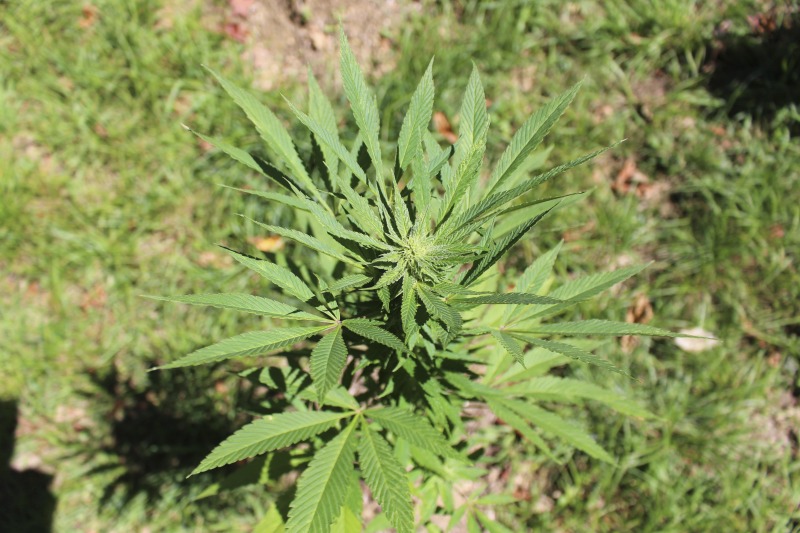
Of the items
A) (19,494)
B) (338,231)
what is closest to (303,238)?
(338,231)

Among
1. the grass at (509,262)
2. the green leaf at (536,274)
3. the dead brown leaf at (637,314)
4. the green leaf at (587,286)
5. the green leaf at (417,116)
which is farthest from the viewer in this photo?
the dead brown leaf at (637,314)

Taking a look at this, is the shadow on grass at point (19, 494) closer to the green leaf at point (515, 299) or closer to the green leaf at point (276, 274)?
the green leaf at point (276, 274)

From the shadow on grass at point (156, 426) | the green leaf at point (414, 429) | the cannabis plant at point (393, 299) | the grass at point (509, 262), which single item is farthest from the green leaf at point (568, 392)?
the shadow on grass at point (156, 426)

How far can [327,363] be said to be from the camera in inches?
50.2

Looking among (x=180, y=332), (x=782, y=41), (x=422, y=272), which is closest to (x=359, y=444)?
(x=422, y=272)

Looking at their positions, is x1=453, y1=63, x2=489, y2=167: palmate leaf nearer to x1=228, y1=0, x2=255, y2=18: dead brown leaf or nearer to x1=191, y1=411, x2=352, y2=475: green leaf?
x1=191, y1=411, x2=352, y2=475: green leaf

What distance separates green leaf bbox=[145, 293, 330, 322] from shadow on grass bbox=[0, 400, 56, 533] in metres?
2.57

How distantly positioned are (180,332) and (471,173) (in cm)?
241

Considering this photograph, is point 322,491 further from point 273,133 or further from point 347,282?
point 273,133

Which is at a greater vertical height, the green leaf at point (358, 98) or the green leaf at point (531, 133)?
the green leaf at point (358, 98)

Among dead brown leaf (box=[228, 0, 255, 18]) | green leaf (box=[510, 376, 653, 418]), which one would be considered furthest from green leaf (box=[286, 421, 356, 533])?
dead brown leaf (box=[228, 0, 255, 18])

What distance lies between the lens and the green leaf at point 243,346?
1.27m

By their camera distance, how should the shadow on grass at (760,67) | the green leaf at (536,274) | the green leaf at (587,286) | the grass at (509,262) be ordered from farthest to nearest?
the shadow on grass at (760,67), the grass at (509,262), the green leaf at (536,274), the green leaf at (587,286)

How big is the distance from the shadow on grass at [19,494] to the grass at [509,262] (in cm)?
7
